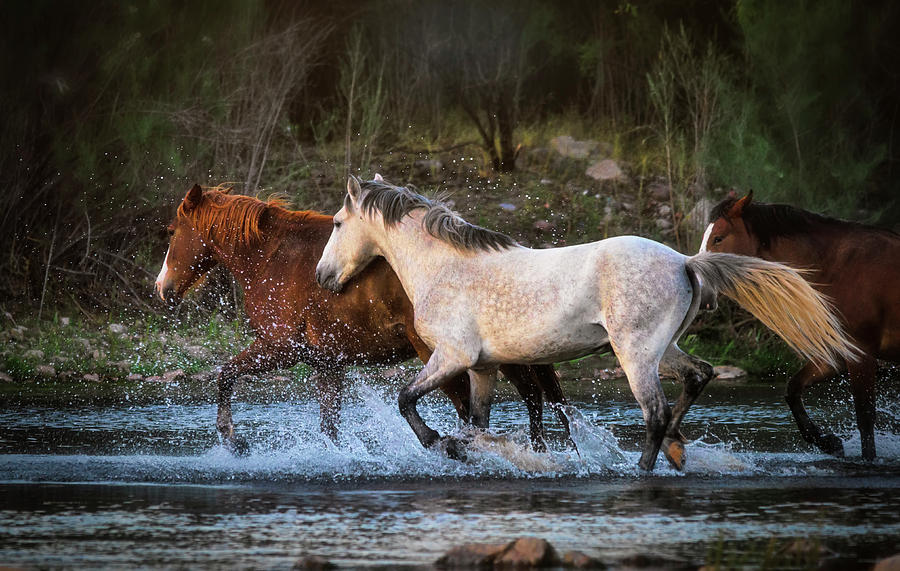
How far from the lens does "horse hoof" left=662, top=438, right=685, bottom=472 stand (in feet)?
24.3

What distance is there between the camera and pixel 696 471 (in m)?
7.40

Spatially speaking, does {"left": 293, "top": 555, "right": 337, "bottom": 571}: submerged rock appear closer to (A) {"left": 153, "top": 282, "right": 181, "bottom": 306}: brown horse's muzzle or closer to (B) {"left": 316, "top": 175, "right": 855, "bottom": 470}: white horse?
(B) {"left": 316, "top": 175, "right": 855, "bottom": 470}: white horse

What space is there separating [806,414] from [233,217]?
3.94 meters

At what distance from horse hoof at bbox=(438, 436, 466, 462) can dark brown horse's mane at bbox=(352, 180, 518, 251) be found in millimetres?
1108

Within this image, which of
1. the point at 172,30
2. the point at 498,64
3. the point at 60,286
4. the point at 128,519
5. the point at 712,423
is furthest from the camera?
the point at 498,64

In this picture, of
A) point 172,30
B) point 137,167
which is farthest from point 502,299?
point 172,30

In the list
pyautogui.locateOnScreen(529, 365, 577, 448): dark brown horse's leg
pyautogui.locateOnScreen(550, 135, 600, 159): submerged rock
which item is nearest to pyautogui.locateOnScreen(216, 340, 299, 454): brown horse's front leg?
pyautogui.locateOnScreen(529, 365, 577, 448): dark brown horse's leg

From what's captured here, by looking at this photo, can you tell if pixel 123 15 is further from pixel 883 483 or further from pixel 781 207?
pixel 883 483

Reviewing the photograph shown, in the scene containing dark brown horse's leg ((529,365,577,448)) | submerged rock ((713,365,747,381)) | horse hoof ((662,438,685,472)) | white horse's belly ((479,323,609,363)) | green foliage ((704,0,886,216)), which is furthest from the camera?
green foliage ((704,0,886,216))

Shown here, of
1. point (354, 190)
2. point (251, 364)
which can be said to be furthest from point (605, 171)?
point (354, 190)

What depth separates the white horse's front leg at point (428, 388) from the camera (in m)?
7.40

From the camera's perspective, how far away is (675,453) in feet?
24.4

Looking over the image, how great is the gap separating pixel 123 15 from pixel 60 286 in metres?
3.04

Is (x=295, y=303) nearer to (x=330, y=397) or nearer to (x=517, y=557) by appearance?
(x=330, y=397)
